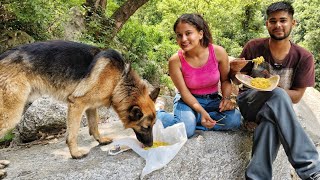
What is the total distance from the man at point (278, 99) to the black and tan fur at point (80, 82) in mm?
1223

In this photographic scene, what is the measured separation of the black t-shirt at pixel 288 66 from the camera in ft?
12.5


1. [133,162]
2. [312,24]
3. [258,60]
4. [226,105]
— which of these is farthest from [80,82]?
[312,24]

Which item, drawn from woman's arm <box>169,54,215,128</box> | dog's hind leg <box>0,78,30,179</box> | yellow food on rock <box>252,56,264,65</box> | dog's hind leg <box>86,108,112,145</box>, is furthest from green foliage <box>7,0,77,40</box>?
yellow food on rock <box>252,56,264,65</box>

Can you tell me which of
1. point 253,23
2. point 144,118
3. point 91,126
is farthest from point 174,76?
point 253,23

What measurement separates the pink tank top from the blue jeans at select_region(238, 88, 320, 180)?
674 millimetres

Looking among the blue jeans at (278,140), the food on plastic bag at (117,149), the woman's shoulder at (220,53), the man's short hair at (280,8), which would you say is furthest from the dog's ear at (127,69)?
the man's short hair at (280,8)

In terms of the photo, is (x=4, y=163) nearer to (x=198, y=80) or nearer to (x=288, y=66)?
(x=198, y=80)

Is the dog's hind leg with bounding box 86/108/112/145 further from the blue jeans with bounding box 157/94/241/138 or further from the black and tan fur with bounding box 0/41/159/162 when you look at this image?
the blue jeans with bounding box 157/94/241/138

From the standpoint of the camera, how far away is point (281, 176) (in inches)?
171

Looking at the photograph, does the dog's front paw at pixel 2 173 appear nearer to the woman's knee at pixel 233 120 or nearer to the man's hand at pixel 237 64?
the woman's knee at pixel 233 120

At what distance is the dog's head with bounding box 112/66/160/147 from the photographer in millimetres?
3617

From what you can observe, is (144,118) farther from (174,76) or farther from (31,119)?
(31,119)

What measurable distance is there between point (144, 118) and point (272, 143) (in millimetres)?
1465

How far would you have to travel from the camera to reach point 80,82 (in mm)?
3658
